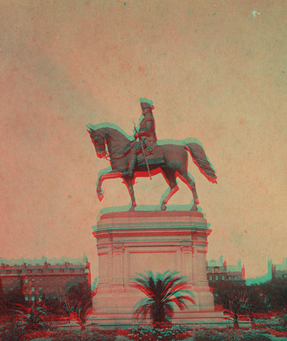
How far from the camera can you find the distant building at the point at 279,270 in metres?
13.4

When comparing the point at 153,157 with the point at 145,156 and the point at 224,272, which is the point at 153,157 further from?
the point at 224,272

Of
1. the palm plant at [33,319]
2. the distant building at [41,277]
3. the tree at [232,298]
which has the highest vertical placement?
the distant building at [41,277]

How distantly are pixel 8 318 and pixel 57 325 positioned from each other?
152cm

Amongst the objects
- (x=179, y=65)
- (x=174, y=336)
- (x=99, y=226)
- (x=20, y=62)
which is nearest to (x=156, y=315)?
(x=174, y=336)

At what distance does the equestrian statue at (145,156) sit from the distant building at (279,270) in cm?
301

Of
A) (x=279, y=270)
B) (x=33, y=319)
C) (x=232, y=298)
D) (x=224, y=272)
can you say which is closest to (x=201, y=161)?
(x=224, y=272)

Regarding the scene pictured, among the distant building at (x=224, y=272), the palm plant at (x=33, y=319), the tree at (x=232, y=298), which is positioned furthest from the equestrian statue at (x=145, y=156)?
the palm plant at (x=33, y=319)

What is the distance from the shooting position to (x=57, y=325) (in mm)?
10844

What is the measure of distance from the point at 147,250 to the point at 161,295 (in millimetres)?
1198

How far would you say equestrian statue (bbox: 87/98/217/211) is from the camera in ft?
40.5

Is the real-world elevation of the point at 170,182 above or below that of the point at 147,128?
below

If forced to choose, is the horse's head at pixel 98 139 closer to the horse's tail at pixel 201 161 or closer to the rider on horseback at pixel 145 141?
the rider on horseback at pixel 145 141

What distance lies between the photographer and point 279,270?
1345 cm

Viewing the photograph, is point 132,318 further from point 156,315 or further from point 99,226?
point 99,226
